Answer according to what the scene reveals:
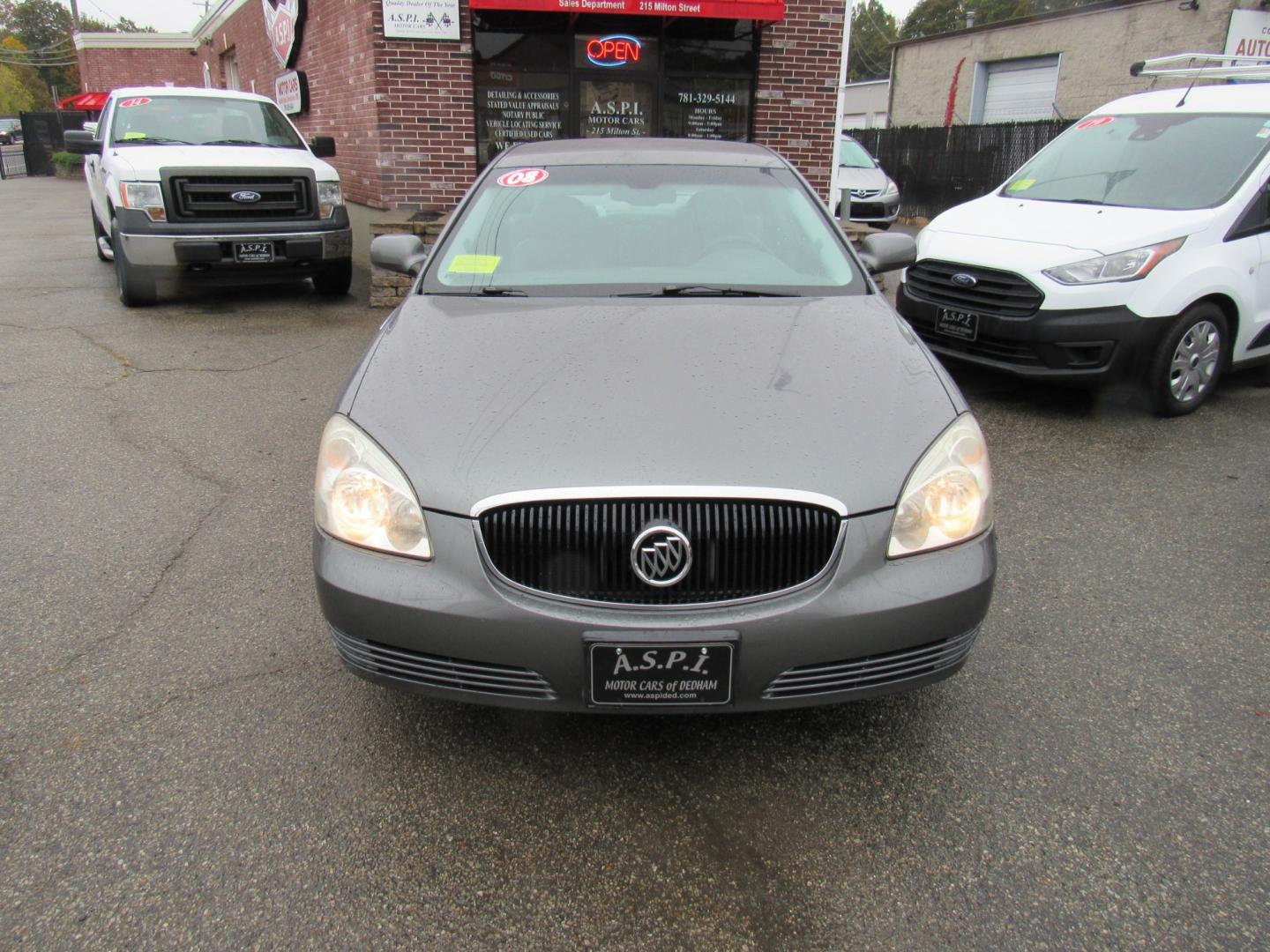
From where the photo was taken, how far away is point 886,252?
13.3ft

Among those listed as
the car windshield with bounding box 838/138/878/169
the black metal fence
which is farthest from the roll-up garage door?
the car windshield with bounding box 838/138/878/169

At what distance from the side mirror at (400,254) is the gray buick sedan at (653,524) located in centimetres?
123

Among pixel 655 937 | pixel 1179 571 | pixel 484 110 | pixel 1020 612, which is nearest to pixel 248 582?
pixel 655 937

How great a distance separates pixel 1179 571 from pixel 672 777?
247 centimetres

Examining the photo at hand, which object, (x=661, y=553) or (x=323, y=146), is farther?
(x=323, y=146)

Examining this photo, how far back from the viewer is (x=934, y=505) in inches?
89.1

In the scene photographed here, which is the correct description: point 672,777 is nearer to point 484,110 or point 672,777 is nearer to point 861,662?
point 861,662

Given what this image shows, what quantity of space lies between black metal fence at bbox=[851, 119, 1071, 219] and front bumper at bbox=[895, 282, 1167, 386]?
38.1 feet

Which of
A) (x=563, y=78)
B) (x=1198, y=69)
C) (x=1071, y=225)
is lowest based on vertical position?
(x=1071, y=225)

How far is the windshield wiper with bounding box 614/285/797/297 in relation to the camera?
3.15 metres

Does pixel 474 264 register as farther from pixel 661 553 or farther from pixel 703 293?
pixel 661 553

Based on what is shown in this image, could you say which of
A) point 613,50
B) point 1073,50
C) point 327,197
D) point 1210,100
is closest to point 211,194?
point 327,197

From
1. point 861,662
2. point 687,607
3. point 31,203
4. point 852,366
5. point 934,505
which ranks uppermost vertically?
point 852,366

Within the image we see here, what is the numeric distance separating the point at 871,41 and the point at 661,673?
293 feet
